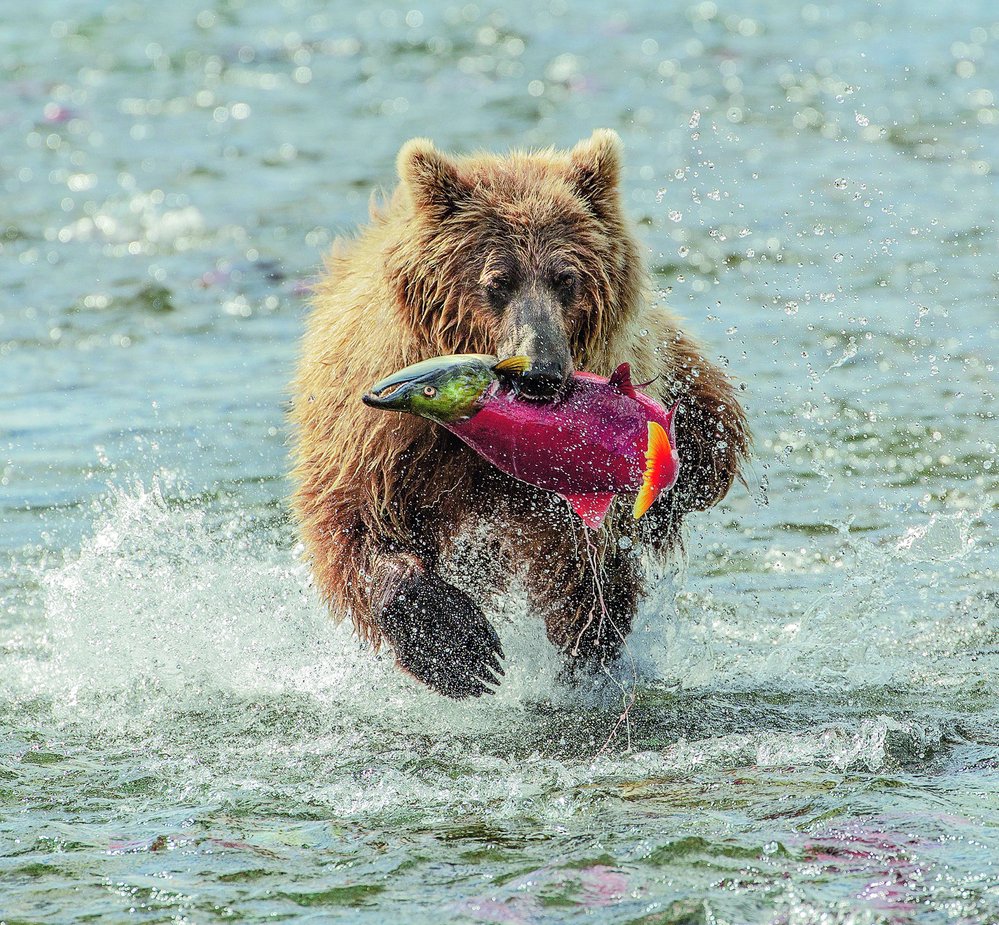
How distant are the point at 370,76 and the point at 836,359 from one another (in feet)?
27.1

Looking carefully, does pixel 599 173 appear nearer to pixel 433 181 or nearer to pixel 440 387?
pixel 433 181

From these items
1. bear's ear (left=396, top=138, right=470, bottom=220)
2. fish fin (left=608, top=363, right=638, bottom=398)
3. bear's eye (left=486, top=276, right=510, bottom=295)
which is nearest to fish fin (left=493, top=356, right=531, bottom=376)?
fish fin (left=608, top=363, right=638, bottom=398)

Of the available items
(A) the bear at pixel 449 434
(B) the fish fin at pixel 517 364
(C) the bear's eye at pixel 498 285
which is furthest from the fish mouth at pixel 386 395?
(C) the bear's eye at pixel 498 285

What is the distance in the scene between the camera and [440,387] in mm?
4906

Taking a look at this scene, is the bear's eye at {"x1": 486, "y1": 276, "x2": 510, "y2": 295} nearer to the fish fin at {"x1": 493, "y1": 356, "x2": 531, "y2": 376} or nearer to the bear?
the bear

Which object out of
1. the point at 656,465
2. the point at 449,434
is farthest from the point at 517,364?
the point at 449,434

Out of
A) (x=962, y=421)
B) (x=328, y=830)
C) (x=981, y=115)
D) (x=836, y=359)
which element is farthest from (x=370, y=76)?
(x=328, y=830)

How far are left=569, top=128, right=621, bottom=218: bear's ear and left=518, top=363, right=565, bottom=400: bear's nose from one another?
871 millimetres

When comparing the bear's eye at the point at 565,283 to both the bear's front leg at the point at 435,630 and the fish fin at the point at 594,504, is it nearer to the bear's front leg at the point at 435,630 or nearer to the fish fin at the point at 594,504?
the fish fin at the point at 594,504

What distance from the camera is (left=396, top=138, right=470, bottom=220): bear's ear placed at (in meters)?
5.44

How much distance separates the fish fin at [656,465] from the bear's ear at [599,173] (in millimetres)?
987

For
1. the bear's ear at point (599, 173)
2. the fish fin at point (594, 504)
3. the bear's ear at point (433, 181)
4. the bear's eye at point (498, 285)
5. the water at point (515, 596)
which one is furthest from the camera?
the bear's ear at point (599, 173)

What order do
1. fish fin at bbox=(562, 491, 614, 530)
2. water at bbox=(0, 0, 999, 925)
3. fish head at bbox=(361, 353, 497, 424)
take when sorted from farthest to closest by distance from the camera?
fish fin at bbox=(562, 491, 614, 530) < fish head at bbox=(361, 353, 497, 424) < water at bbox=(0, 0, 999, 925)

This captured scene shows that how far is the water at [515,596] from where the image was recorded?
446 centimetres
